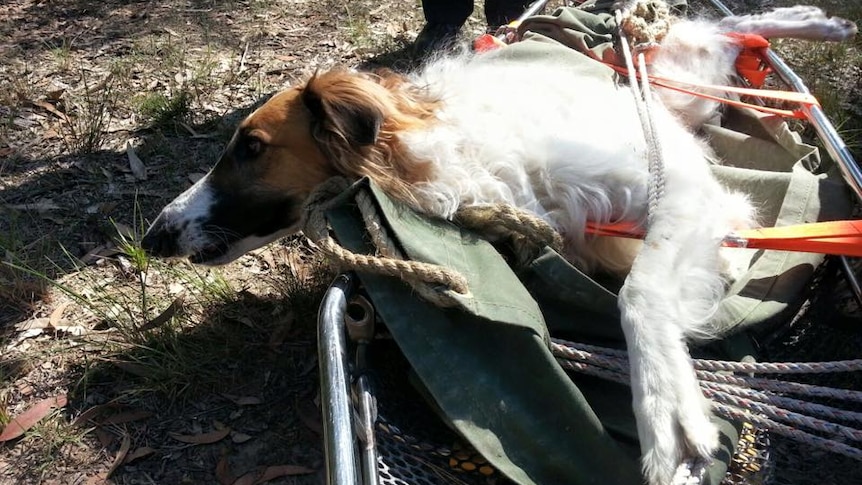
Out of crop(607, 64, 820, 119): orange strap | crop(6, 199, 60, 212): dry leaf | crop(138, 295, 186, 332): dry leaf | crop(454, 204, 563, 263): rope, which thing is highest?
crop(607, 64, 820, 119): orange strap

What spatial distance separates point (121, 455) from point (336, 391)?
103 centimetres

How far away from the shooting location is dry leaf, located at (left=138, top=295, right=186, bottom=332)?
2477mm

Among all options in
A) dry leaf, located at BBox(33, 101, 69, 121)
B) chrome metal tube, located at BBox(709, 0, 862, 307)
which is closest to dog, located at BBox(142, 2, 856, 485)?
chrome metal tube, located at BBox(709, 0, 862, 307)

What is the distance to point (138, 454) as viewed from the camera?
217cm

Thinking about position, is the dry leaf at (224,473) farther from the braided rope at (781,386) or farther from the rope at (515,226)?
the braided rope at (781,386)

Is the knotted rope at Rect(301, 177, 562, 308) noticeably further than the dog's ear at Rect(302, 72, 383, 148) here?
No

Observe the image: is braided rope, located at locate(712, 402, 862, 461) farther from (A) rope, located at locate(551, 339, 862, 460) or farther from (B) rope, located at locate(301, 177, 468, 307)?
(B) rope, located at locate(301, 177, 468, 307)

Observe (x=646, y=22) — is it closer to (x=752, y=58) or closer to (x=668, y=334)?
(x=752, y=58)

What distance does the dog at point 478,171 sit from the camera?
2.09 metres

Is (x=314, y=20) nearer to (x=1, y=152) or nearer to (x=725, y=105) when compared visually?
(x=1, y=152)

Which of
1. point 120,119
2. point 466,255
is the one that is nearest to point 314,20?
point 120,119

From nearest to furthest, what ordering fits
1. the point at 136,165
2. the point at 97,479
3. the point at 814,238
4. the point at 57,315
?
the point at 814,238 < the point at 97,479 < the point at 57,315 < the point at 136,165

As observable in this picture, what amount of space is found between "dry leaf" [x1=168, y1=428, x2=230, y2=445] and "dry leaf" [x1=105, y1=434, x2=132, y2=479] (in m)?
0.13

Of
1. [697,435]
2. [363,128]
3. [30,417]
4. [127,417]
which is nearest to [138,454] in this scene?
[127,417]
